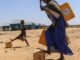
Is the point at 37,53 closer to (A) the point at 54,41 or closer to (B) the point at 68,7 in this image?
(A) the point at 54,41

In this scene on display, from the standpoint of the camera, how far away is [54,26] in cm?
1123

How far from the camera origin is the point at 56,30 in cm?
1123

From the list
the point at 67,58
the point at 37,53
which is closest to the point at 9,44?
the point at 67,58

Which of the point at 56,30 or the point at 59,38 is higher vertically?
the point at 56,30

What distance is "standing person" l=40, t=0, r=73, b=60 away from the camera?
11023 mm

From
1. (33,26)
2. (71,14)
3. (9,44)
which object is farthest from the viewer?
(33,26)

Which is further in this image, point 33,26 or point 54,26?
point 33,26

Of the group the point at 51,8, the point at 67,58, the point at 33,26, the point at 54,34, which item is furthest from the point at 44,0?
the point at 33,26

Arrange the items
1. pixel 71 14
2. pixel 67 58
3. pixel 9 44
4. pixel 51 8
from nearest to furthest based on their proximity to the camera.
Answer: pixel 51 8 < pixel 71 14 < pixel 67 58 < pixel 9 44

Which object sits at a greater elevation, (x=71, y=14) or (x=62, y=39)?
(x=71, y=14)

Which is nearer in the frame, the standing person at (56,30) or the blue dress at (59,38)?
the standing person at (56,30)

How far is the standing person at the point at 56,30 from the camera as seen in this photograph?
36.2 ft

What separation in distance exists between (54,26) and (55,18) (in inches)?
10.7

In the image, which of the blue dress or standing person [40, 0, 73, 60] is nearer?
standing person [40, 0, 73, 60]
